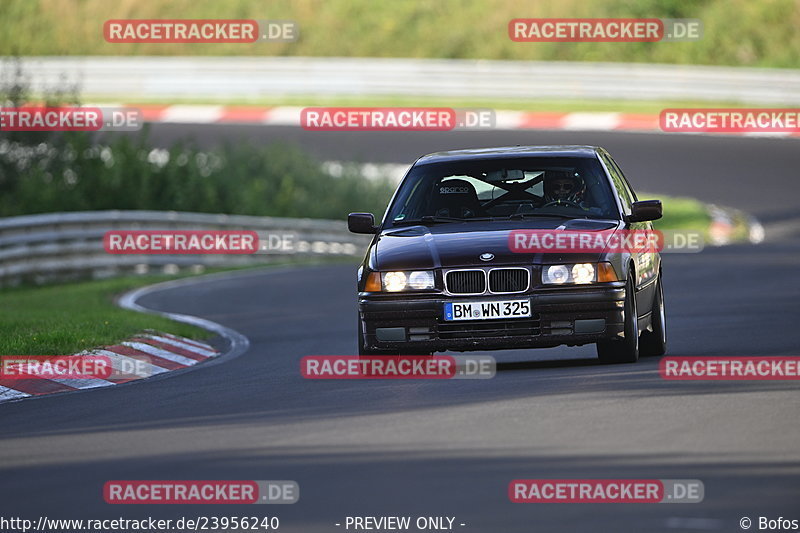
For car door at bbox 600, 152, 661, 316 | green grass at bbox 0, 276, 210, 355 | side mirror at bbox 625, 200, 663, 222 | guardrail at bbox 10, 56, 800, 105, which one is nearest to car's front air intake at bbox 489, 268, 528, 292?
car door at bbox 600, 152, 661, 316

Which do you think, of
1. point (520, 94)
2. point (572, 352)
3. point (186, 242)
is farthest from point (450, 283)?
point (520, 94)

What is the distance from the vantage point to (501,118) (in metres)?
42.2

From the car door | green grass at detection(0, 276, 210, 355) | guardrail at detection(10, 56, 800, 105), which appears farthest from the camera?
guardrail at detection(10, 56, 800, 105)

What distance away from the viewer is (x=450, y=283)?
37.8 feet

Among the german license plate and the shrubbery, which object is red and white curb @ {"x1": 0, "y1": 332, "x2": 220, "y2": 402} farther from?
the shrubbery

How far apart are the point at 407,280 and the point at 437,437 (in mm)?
2803

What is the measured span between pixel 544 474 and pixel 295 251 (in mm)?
21897

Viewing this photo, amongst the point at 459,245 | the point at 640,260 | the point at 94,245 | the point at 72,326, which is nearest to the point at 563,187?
the point at 640,260

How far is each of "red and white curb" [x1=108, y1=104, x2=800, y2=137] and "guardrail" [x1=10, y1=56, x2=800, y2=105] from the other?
0.86 metres

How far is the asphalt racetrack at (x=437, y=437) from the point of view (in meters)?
7.20

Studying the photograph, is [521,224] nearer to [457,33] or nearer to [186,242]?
[186,242]

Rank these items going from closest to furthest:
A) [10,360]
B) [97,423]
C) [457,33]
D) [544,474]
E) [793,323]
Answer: [544,474], [97,423], [10,360], [793,323], [457,33]

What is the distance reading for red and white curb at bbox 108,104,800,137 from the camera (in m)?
40.8

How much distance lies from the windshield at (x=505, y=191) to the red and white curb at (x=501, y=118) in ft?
91.4
